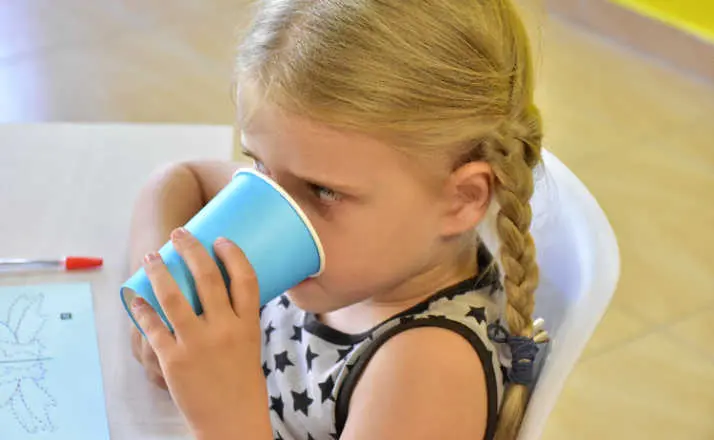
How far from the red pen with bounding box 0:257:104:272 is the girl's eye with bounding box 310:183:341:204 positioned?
28cm

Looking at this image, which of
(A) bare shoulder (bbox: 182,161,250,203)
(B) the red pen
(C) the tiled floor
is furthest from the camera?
(C) the tiled floor

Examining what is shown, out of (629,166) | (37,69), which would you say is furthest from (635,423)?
(37,69)

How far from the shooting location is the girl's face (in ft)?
2.26

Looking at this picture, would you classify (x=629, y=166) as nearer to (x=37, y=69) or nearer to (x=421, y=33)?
(x=37, y=69)

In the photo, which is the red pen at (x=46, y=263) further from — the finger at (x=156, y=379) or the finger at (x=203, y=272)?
the finger at (x=203, y=272)

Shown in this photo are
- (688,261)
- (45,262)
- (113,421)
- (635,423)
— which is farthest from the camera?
(688,261)

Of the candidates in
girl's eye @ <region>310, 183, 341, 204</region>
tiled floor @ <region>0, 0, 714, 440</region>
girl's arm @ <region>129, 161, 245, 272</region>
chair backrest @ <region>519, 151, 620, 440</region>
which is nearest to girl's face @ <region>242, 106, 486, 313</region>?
girl's eye @ <region>310, 183, 341, 204</region>

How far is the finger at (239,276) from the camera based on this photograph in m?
0.64

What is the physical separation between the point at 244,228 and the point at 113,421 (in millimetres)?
212

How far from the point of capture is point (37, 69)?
1.81 m

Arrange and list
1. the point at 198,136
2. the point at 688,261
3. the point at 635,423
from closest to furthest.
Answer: the point at 198,136, the point at 635,423, the point at 688,261

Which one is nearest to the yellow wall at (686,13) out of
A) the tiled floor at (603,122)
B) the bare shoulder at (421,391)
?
the tiled floor at (603,122)

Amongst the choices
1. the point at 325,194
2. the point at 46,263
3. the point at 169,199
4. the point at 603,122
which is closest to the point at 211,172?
the point at 169,199

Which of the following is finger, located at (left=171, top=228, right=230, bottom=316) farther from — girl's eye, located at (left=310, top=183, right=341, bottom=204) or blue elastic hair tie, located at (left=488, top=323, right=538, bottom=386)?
blue elastic hair tie, located at (left=488, top=323, right=538, bottom=386)
